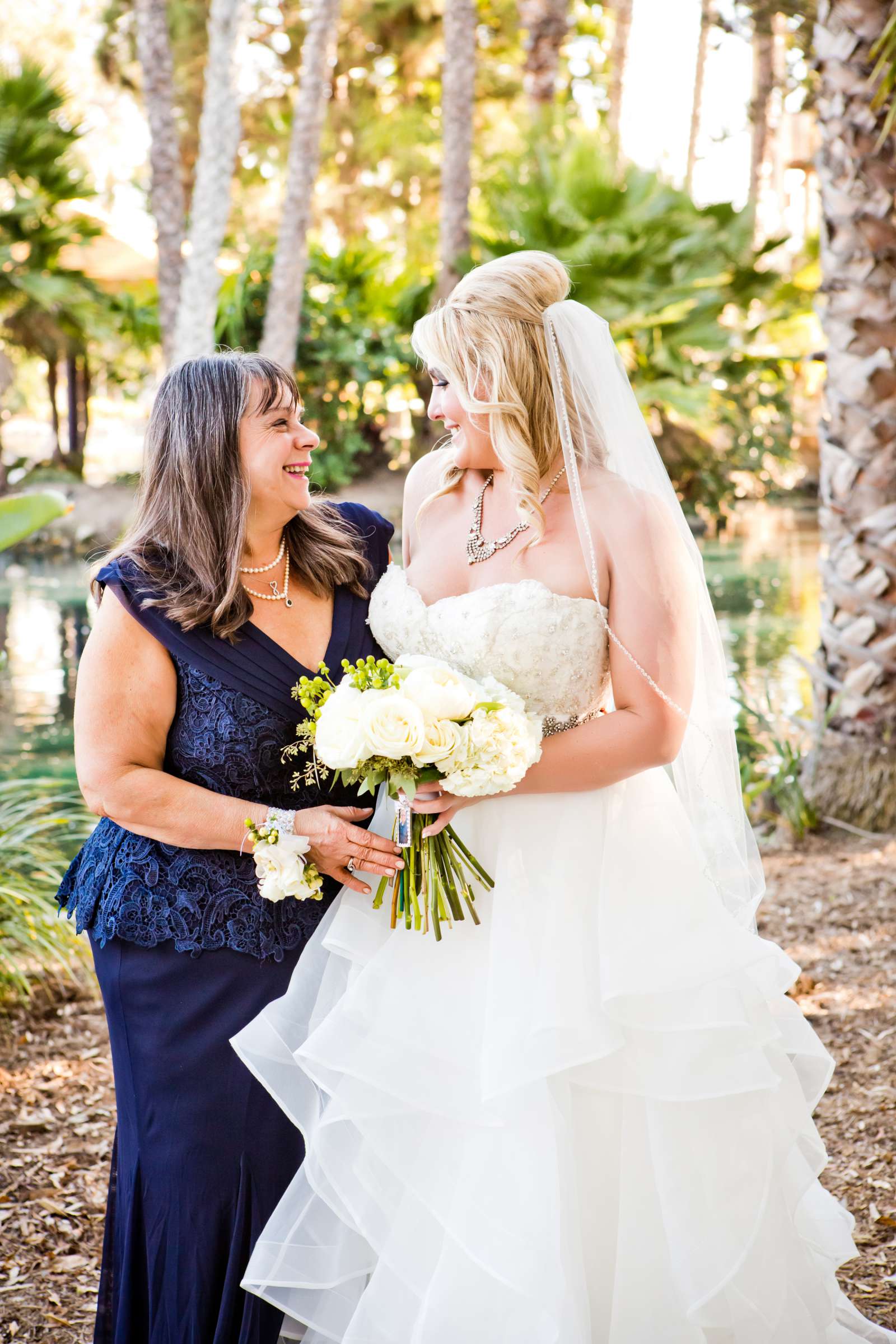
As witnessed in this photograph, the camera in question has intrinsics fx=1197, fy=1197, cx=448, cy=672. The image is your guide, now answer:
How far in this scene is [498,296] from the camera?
8.61ft

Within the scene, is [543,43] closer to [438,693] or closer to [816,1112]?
[816,1112]

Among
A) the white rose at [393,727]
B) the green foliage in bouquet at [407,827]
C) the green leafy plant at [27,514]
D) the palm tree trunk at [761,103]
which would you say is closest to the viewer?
the white rose at [393,727]

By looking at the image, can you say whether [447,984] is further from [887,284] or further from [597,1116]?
[887,284]

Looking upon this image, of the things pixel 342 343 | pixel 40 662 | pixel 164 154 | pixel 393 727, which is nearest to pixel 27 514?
pixel 393 727


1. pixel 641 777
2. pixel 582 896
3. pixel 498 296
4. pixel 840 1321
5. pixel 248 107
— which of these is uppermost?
pixel 248 107

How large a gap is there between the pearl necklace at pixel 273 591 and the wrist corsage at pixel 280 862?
544mm

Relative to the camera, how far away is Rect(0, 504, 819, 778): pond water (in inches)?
339

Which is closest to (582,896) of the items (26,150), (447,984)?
(447,984)

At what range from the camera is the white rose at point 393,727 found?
7.10 ft

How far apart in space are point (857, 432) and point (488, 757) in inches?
163

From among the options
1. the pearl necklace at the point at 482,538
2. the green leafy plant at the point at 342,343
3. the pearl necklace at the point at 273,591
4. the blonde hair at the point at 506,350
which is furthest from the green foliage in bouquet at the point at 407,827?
the green leafy plant at the point at 342,343

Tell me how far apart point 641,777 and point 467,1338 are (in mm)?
1174

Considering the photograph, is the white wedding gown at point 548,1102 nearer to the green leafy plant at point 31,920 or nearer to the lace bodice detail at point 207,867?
the lace bodice detail at point 207,867

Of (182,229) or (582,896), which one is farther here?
(182,229)
